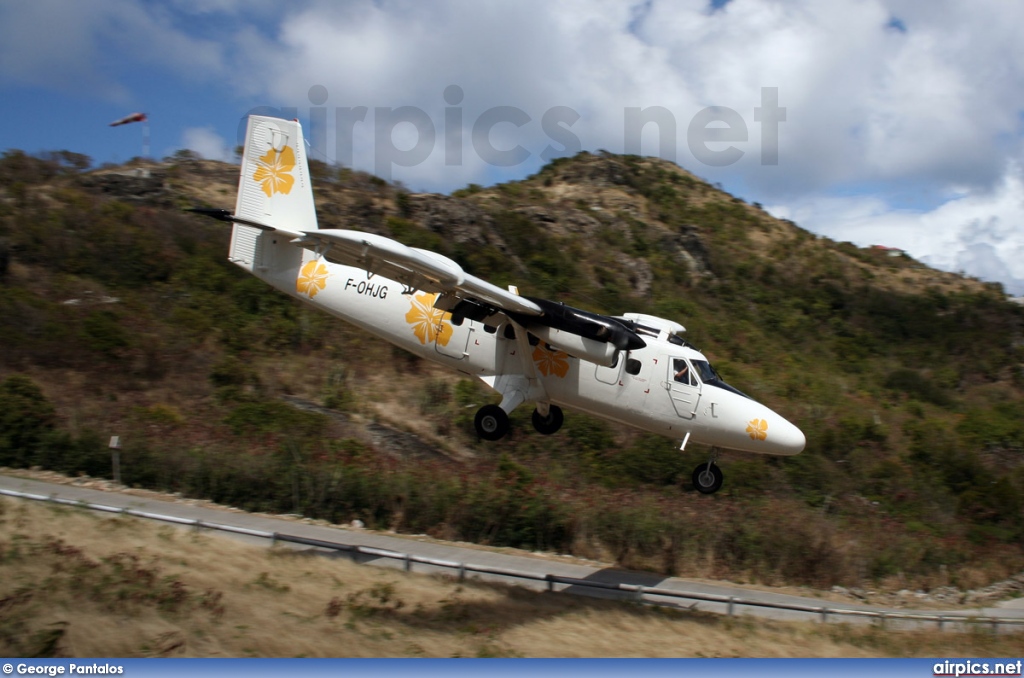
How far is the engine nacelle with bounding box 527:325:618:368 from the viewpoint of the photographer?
1489 centimetres

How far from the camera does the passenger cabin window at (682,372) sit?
16391 mm

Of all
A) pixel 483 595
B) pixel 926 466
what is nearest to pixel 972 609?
pixel 926 466

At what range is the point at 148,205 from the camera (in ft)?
123

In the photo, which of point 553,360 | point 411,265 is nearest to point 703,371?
point 553,360

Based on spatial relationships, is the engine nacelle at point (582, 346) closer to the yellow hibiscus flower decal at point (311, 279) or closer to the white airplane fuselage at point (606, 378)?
the white airplane fuselage at point (606, 378)

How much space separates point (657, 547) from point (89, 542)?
44.3ft

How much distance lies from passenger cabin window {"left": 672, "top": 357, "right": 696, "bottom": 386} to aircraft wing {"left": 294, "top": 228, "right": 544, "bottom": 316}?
3209mm

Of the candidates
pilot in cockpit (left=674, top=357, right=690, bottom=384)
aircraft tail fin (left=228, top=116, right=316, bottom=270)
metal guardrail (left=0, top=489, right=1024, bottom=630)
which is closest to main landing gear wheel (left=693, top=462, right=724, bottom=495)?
pilot in cockpit (left=674, top=357, right=690, bottom=384)

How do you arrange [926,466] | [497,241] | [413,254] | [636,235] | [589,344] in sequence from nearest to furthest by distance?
[413,254] < [589,344] < [926,466] < [497,241] < [636,235]

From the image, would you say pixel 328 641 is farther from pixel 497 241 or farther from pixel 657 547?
pixel 497 241

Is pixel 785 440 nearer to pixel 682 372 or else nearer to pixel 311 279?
pixel 682 372

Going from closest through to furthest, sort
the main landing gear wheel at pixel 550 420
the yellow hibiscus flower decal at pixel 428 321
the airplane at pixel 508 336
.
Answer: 1. the airplane at pixel 508 336
2. the yellow hibiscus flower decal at pixel 428 321
3. the main landing gear wheel at pixel 550 420

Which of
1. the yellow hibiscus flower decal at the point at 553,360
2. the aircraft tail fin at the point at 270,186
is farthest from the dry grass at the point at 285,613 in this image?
the aircraft tail fin at the point at 270,186

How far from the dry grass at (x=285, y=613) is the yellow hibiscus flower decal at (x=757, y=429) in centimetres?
376
